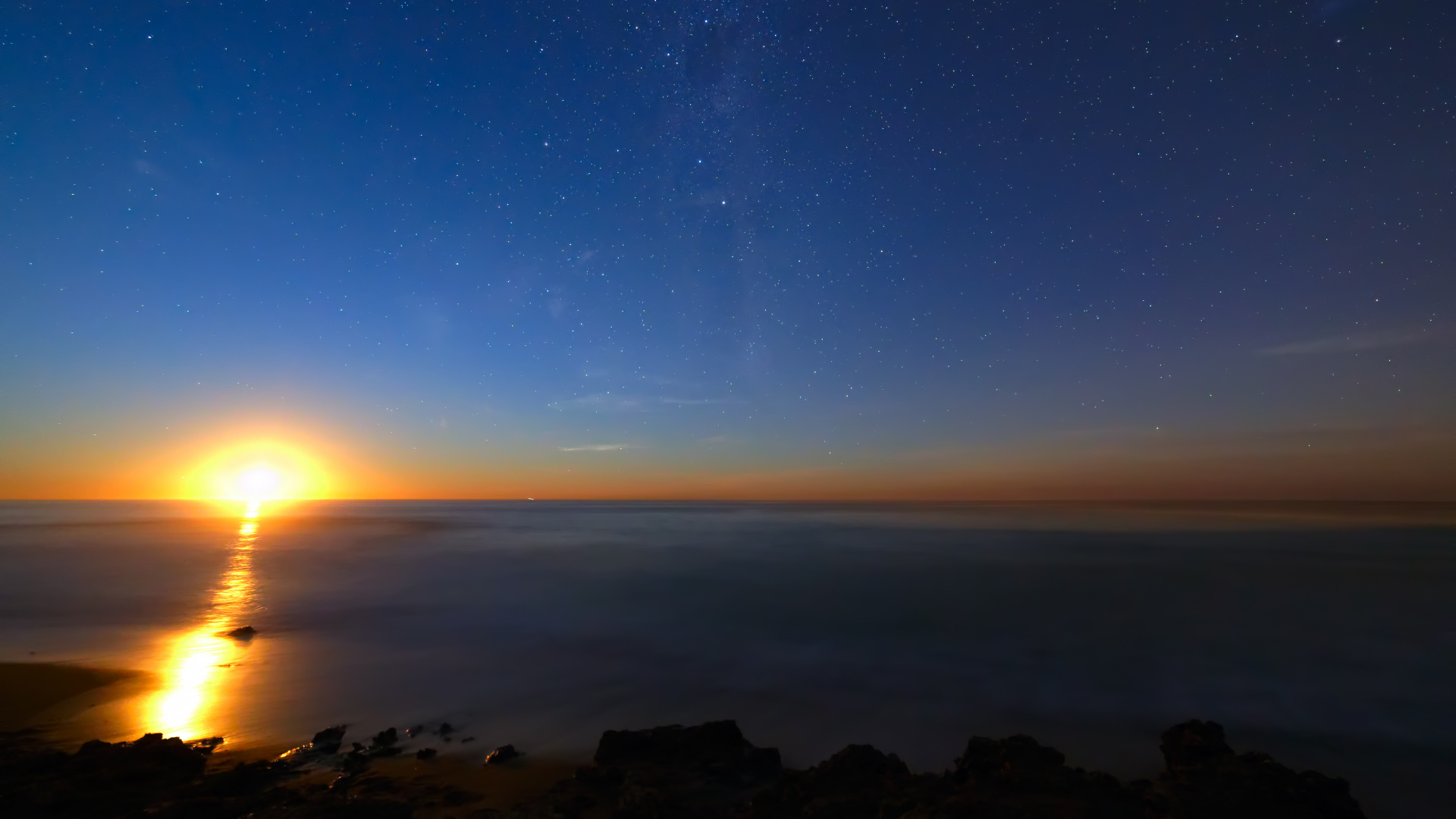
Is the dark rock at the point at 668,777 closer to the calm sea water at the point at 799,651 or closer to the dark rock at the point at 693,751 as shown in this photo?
the dark rock at the point at 693,751

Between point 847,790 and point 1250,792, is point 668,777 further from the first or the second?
point 1250,792

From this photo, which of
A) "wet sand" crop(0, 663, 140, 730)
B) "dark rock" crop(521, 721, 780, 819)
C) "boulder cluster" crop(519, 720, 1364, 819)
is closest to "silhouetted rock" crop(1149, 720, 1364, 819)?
"boulder cluster" crop(519, 720, 1364, 819)

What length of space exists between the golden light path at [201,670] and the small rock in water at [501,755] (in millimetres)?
4337

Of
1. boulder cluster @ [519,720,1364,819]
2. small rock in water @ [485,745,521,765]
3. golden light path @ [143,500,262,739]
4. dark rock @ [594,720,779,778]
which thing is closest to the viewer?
boulder cluster @ [519,720,1364,819]

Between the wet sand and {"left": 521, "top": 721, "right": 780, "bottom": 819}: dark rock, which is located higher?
{"left": 521, "top": 721, "right": 780, "bottom": 819}: dark rock

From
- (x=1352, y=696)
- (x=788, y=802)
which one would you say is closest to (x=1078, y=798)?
(x=788, y=802)

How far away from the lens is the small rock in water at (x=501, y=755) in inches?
310

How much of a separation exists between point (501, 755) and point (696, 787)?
2891mm

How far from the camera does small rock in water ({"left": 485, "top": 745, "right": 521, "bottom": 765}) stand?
25.9 feet

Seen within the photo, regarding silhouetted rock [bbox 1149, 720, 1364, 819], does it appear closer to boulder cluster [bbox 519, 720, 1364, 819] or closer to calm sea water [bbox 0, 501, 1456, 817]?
boulder cluster [bbox 519, 720, 1364, 819]

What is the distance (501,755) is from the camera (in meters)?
8.02

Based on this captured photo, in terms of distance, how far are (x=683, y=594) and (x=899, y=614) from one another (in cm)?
796

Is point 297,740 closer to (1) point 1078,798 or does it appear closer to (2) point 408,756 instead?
(2) point 408,756

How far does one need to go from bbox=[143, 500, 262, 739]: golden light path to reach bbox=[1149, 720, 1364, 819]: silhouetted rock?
39.2 ft
